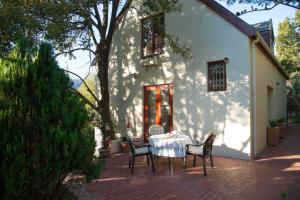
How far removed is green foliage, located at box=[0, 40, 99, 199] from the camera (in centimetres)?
324

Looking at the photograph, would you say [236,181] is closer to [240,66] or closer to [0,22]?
[240,66]

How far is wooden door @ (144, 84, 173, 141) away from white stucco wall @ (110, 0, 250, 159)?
0.25 m

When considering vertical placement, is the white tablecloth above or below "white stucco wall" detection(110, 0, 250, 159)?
below

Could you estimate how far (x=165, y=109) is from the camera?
11.6 metres

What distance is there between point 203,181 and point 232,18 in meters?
5.50

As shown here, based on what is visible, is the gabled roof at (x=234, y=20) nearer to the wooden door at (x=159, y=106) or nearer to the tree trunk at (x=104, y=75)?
the wooden door at (x=159, y=106)

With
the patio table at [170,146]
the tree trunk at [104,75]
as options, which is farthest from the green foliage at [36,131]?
the tree trunk at [104,75]

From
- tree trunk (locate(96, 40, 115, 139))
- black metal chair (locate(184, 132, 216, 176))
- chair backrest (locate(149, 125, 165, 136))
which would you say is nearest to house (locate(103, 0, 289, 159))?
chair backrest (locate(149, 125, 165, 136))

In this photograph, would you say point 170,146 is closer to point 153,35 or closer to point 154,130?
point 154,130

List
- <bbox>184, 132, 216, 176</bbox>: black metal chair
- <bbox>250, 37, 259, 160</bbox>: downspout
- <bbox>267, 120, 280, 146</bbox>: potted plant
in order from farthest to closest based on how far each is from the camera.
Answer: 1. <bbox>267, 120, 280, 146</bbox>: potted plant
2. <bbox>250, 37, 259, 160</bbox>: downspout
3. <bbox>184, 132, 216, 176</bbox>: black metal chair

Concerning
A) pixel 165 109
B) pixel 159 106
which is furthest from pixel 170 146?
pixel 159 106

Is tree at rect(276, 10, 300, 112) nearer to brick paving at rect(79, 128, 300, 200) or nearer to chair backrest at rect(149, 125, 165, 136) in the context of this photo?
brick paving at rect(79, 128, 300, 200)

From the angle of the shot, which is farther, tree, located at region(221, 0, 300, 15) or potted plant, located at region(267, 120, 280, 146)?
potted plant, located at region(267, 120, 280, 146)

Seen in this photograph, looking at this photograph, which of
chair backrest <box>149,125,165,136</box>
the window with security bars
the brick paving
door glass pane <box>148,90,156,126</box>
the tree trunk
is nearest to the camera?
the brick paving
